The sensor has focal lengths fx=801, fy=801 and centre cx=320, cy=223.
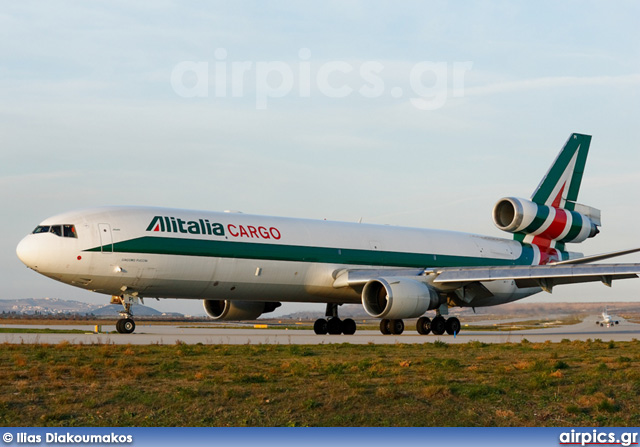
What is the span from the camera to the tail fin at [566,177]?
3900 centimetres

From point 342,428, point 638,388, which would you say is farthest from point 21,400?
point 638,388

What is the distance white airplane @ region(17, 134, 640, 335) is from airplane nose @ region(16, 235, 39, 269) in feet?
0.12

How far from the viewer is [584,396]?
556 inches

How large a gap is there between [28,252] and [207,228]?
6.23 meters

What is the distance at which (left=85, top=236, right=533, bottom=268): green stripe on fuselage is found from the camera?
27875mm

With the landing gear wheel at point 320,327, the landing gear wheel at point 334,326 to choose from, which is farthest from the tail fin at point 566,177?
the landing gear wheel at point 320,327

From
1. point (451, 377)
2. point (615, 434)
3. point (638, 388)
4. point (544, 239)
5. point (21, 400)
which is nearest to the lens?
point (615, 434)

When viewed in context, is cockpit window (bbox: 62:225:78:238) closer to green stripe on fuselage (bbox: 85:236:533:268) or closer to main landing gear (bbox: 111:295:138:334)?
green stripe on fuselage (bbox: 85:236:533:268)

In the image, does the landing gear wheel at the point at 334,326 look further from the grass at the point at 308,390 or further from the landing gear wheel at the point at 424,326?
the grass at the point at 308,390

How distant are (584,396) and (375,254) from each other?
20145mm

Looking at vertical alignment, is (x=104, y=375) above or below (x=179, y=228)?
below

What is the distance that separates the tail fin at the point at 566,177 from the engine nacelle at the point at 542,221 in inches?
24.9

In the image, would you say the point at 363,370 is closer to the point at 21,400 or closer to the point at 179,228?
the point at 21,400

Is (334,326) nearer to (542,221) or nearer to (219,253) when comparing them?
(219,253)
